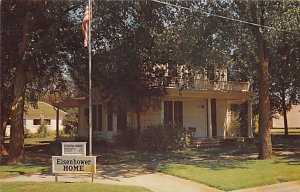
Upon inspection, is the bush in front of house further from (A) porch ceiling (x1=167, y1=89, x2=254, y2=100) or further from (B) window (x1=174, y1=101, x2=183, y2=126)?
(B) window (x1=174, y1=101, x2=183, y2=126)

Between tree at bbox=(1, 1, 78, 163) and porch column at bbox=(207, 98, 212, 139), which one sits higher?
tree at bbox=(1, 1, 78, 163)

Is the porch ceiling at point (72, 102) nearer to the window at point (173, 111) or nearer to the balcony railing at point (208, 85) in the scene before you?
the window at point (173, 111)

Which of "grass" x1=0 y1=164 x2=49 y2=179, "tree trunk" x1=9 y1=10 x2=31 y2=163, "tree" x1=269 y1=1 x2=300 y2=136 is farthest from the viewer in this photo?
"tree trunk" x1=9 y1=10 x2=31 y2=163

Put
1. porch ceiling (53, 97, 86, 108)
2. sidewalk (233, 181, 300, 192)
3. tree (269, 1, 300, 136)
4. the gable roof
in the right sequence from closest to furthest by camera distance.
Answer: sidewalk (233, 181, 300, 192) → tree (269, 1, 300, 136) → porch ceiling (53, 97, 86, 108) → the gable roof

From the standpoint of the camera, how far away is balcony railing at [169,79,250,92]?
25.8 meters

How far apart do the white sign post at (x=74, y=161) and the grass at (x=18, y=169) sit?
110 inches

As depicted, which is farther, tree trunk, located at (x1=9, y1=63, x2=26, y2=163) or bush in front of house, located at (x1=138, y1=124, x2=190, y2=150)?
bush in front of house, located at (x1=138, y1=124, x2=190, y2=150)

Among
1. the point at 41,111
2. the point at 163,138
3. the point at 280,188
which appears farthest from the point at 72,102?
the point at 41,111

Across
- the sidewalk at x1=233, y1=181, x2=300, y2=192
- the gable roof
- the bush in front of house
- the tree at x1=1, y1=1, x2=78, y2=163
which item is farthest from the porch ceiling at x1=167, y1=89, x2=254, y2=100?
the gable roof

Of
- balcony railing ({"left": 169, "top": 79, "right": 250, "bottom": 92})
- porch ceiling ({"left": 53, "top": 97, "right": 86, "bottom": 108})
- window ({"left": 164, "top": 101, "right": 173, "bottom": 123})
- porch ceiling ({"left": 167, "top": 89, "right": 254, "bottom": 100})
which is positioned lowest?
window ({"left": 164, "top": 101, "right": 173, "bottom": 123})

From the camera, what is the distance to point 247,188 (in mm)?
12531

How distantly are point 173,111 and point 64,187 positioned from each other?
1692 cm

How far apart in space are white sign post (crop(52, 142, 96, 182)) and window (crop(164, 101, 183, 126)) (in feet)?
48.4

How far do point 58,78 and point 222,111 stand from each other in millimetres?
12368
